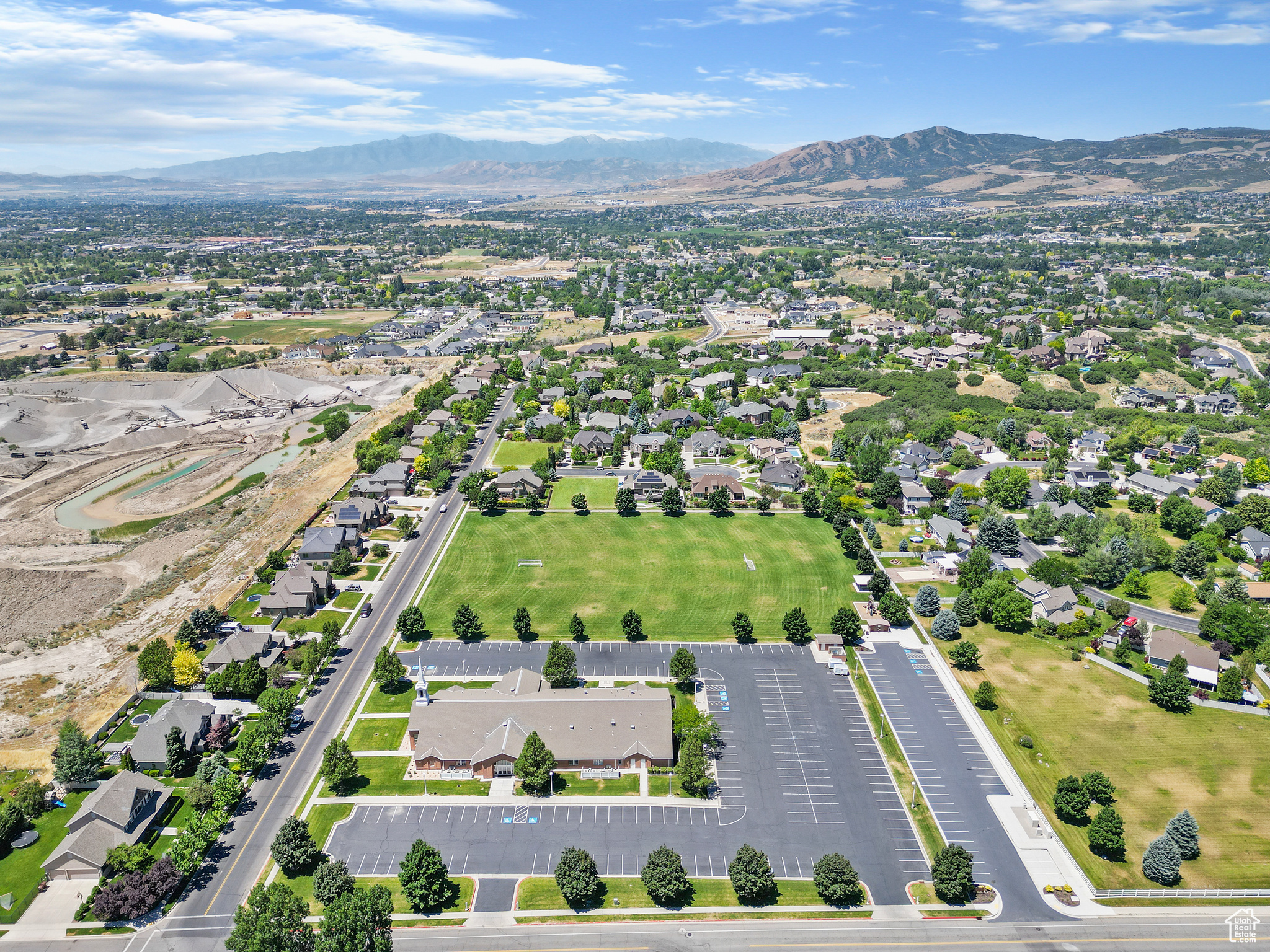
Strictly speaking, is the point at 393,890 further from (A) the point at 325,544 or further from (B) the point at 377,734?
(A) the point at 325,544

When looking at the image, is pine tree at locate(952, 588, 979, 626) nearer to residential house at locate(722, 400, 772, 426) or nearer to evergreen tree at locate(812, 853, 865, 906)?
evergreen tree at locate(812, 853, 865, 906)

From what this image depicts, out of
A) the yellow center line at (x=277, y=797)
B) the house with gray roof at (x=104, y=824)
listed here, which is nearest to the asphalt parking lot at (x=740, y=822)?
the yellow center line at (x=277, y=797)

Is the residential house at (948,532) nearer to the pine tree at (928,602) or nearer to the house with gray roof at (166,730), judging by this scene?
the pine tree at (928,602)

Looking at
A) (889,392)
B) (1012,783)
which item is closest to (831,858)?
(1012,783)

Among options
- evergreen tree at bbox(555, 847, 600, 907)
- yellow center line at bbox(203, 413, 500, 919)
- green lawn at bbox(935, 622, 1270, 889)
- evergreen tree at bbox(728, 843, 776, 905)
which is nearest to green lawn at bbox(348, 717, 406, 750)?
yellow center line at bbox(203, 413, 500, 919)

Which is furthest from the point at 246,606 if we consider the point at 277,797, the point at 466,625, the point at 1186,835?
the point at 1186,835

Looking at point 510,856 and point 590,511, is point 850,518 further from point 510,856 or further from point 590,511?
point 510,856

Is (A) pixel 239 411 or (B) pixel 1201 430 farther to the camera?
(A) pixel 239 411
